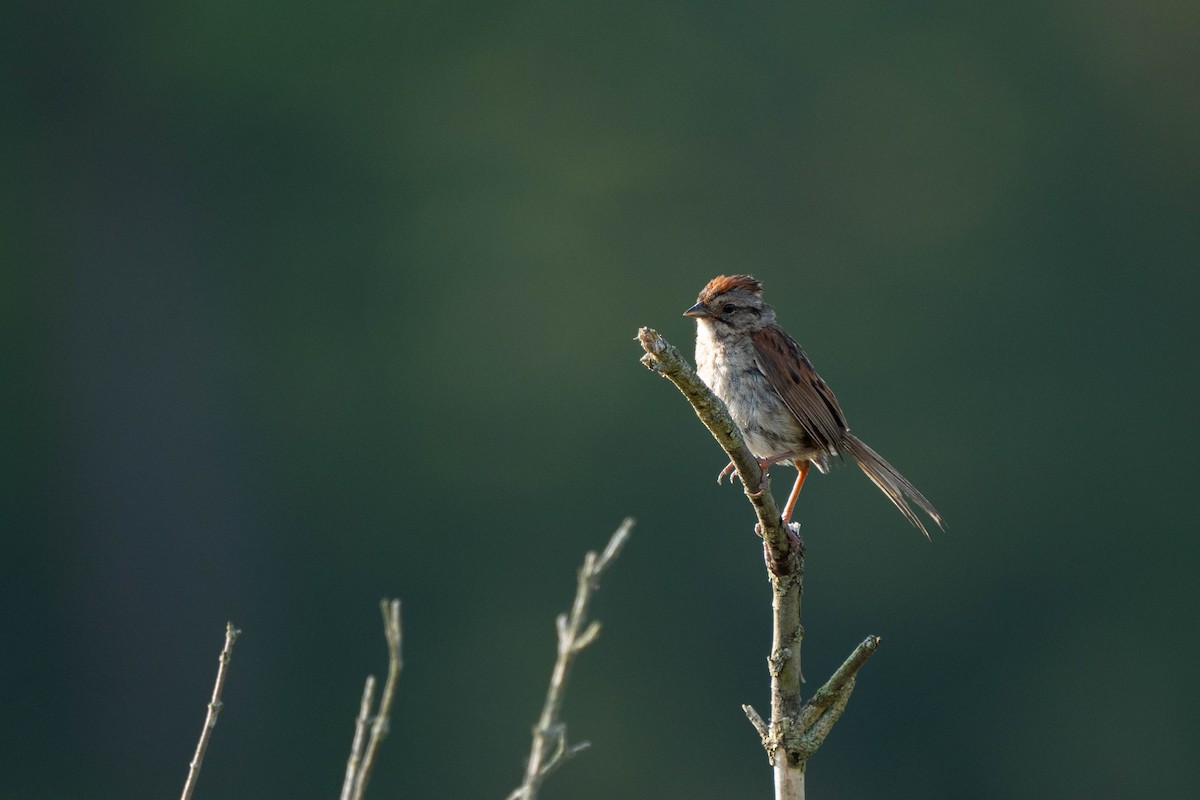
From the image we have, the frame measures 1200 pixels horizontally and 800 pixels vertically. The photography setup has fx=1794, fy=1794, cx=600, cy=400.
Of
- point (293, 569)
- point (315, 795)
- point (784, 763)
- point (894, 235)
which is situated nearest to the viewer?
point (784, 763)

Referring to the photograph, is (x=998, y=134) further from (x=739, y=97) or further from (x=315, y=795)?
(x=315, y=795)

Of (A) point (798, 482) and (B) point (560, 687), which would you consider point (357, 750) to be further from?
(A) point (798, 482)

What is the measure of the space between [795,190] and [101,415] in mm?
11683

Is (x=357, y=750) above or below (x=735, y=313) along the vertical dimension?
below

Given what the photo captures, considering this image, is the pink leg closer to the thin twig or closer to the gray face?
the gray face

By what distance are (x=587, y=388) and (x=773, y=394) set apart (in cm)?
1987

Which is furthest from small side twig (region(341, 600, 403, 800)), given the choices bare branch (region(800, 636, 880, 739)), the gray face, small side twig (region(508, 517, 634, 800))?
the gray face

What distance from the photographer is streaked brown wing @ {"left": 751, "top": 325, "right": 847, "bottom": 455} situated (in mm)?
6031

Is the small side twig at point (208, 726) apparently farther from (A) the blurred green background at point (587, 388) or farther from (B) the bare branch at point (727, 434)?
(A) the blurred green background at point (587, 388)

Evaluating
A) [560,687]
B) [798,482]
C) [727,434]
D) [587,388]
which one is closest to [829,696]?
[727,434]

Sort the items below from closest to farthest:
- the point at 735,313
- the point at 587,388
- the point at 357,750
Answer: the point at 357,750 → the point at 735,313 → the point at 587,388

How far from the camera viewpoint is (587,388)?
2595 centimetres

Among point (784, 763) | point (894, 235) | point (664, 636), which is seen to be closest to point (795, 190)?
point (894, 235)

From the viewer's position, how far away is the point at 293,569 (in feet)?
87.1
